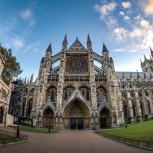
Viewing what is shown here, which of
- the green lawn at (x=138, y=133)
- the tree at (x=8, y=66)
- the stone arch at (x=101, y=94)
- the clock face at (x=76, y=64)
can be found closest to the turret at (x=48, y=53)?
the clock face at (x=76, y=64)

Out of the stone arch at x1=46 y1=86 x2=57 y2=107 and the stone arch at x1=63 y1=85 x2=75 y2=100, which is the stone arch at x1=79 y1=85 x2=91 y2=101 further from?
the stone arch at x1=46 y1=86 x2=57 y2=107

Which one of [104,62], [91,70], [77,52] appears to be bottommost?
[91,70]

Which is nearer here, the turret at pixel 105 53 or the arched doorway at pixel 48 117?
the arched doorway at pixel 48 117

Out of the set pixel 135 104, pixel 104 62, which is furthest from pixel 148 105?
pixel 104 62

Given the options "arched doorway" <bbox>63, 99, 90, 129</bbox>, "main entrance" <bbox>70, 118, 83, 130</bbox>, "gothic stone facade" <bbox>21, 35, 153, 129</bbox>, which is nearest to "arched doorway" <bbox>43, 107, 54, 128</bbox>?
"gothic stone facade" <bbox>21, 35, 153, 129</bbox>

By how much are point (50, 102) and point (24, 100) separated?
809 inches

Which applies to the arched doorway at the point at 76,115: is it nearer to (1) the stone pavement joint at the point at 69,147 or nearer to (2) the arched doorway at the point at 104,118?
(2) the arched doorway at the point at 104,118

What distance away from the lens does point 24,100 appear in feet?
160

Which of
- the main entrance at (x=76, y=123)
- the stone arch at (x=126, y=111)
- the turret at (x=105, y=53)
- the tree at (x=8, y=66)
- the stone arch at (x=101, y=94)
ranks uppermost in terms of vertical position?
the turret at (x=105, y=53)

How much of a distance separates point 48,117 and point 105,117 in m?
13.6

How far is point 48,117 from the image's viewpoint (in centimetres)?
3247

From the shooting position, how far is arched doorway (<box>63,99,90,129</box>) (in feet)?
105

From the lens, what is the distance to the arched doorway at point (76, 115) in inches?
1265

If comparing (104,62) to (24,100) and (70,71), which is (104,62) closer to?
(70,71)
